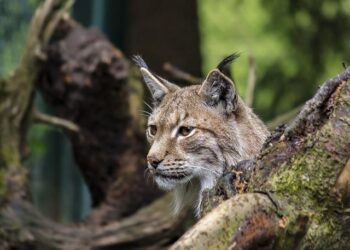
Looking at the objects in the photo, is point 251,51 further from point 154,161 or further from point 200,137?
point 154,161

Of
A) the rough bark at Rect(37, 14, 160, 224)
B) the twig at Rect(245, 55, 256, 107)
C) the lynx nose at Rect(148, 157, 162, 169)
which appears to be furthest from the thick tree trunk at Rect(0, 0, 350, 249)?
the lynx nose at Rect(148, 157, 162, 169)

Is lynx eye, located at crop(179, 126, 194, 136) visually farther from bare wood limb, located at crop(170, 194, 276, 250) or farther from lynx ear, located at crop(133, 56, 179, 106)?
bare wood limb, located at crop(170, 194, 276, 250)

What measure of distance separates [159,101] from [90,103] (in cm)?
322

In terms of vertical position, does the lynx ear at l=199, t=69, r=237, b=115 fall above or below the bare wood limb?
below

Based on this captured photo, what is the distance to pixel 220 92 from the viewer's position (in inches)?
205

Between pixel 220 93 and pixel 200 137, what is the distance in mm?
271

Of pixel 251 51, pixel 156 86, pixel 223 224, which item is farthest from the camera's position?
pixel 251 51

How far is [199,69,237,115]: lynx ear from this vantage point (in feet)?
16.8

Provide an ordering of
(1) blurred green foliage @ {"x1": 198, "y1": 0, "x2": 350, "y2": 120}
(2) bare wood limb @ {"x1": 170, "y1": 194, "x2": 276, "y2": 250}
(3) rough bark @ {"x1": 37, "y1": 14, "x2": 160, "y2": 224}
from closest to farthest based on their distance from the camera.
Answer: (2) bare wood limb @ {"x1": 170, "y1": 194, "x2": 276, "y2": 250}
(3) rough bark @ {"x1": 37, "y1": 14, "x2": 160, "y2": 224}
(1) blurred green foliage @ {"x1": 198, "y1": 0, "x2": 350, "y2": 120}

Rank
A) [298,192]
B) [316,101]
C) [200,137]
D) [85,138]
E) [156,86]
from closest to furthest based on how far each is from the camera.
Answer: [298,192], [316,101], [200,137], [156,86], [85,138]

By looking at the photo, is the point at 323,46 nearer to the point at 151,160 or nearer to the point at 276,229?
the point at 151,160

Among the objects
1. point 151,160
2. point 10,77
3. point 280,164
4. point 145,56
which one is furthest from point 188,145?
point 145,56

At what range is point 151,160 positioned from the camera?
16.7ft

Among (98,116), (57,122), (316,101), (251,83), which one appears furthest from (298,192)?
(98,116)
